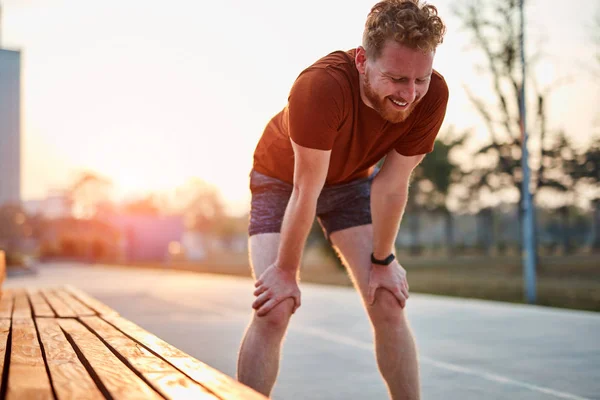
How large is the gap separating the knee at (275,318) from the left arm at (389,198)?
51 centimetres

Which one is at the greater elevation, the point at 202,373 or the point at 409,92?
the point at 409,92

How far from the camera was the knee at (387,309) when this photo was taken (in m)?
3.58

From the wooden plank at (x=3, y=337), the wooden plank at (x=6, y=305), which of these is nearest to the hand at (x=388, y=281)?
the wooden plank at (x=3, y=337)

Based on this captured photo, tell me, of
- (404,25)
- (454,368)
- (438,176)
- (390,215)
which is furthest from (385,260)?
(438,176)

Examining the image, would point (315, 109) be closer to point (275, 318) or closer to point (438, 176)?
point (275, 318)

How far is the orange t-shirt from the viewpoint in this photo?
3047 mm

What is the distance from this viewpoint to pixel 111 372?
2.35 meters

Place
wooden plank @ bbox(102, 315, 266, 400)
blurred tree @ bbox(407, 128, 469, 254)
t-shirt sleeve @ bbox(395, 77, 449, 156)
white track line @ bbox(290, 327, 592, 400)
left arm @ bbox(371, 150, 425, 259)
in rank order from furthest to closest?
blurred tree @ bbox(407, 128, 469, 254), white track line @ bbox(290, 327, 592, 400), left arm @ bbox(371, 150, 425, 259), t-shirt sleeve @ bbox(395, 77, 449, 156), wooden plank @ bbox(102, 315, 266, 400)

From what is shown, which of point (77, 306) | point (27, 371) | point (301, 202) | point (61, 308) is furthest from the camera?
point (77, 306)

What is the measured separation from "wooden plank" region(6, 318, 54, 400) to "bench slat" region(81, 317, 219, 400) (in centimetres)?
28

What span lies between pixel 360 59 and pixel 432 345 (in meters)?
5.11

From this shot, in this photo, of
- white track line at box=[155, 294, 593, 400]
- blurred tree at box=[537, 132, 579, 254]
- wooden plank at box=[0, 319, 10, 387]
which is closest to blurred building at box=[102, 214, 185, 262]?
blurred tree at box=[537, 132, 579, 254]

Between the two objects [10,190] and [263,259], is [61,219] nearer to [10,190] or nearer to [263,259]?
[10,190]

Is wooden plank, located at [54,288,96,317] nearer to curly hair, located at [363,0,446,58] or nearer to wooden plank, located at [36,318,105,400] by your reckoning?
wooden plank, located at [36,318,105,400]
